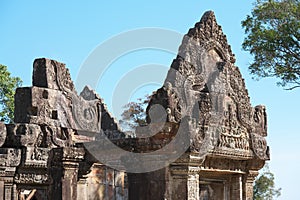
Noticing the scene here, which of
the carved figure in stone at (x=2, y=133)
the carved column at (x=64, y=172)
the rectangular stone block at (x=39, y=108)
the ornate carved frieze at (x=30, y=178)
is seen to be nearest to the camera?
the carved column at (x=64, y=172)

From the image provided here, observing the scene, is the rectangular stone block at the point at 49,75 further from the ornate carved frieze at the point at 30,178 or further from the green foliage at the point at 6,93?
the green foliage at the point at 6,93

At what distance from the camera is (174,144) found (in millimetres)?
8188

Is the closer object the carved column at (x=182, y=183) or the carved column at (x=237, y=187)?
the carved column at (x=182, y=183)

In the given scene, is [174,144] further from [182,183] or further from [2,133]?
[2,133]

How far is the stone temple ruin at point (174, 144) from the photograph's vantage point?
27.0 ft

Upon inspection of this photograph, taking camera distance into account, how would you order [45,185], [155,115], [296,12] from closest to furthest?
[155,115], [45,185], [296,12]

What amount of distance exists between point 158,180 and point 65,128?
507 cm

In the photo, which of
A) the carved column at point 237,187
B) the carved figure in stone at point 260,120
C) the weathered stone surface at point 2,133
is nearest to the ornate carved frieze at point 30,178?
the weathered stone surface at point 2,133

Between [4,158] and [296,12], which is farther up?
[296,12]

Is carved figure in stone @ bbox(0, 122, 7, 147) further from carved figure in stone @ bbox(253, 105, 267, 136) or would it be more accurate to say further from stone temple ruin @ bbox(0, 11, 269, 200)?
carved figure in stone @ bbox(253, 105, 267, 136)

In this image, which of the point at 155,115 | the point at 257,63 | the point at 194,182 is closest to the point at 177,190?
the point at 194,182

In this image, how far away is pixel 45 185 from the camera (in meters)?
12.9

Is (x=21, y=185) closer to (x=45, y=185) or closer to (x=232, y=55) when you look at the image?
(x=45, y=185)

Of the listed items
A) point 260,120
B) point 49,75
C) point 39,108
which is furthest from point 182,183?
point 49,75
